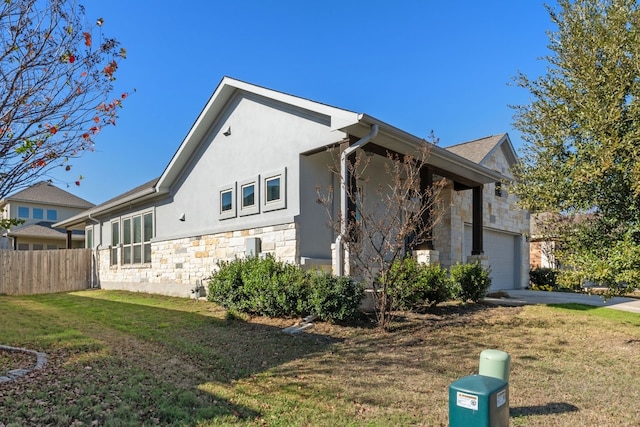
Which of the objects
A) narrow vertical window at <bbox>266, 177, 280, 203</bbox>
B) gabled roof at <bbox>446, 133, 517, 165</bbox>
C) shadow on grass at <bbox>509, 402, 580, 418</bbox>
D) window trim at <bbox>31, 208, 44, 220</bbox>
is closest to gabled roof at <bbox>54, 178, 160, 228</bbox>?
narrow vertical window at <bbox>266, 177, 280, 203</bbox>

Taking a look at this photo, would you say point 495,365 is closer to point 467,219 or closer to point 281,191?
point 281,191

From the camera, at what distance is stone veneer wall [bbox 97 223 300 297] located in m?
10.7

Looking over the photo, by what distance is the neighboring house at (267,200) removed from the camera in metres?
10.5

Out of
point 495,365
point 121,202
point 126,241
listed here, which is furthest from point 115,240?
point 495,365

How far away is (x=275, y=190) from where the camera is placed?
11.4 m

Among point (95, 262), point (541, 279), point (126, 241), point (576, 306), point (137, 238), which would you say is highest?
point (137, 238)

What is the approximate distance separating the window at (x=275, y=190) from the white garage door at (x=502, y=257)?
29.5ft

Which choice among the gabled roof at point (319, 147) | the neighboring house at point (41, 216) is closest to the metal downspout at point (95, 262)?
the gabled roof at point (319, 147)

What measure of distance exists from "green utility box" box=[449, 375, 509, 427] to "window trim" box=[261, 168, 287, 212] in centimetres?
800

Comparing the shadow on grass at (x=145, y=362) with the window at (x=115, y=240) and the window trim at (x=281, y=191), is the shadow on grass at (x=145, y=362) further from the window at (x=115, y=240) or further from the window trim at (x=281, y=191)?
the window at (x=115, y=240)

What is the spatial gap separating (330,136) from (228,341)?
5176 millimetres

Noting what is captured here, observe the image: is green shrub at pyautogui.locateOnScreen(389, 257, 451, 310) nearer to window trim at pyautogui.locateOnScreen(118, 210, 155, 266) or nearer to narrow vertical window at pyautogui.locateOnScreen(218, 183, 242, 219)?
narrow vertical window at pyautogui.locateOnScreen(218, 183, 242, 219)

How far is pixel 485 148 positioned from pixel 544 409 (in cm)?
1438

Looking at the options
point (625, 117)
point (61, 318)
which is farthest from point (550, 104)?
point (61, 318)
